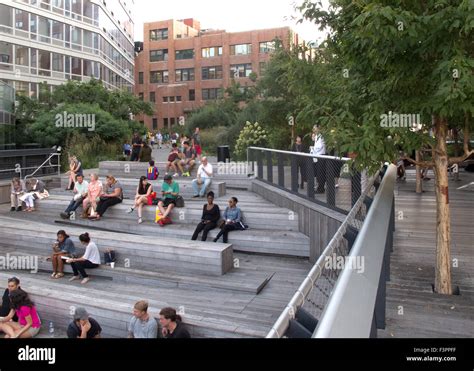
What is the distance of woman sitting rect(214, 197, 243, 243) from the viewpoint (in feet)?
41.0

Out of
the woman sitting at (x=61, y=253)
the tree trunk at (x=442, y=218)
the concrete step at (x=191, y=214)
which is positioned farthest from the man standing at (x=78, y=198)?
the tree trunk at (x=442, y=218)

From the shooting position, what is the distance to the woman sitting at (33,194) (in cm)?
1747

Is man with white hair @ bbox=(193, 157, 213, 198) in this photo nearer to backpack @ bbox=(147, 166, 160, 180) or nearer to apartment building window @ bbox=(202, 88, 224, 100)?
backpack @ bbox=(147, 166, 160, 180)

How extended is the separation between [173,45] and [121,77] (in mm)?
16072

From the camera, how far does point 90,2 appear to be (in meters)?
45.7

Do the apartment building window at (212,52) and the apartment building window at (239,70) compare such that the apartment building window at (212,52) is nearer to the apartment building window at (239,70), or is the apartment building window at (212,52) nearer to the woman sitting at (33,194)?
the apartment building window at (239,70)

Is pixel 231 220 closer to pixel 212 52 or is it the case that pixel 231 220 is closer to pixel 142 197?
pixel 142 197

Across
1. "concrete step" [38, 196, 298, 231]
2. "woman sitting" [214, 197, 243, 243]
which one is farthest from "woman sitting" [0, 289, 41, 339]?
"concrete step" [38, 196, 298, 231]

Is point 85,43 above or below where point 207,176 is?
above

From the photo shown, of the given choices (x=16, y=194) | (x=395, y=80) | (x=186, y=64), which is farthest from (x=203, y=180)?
(x=186, y=64)

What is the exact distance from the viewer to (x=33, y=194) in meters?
17.8

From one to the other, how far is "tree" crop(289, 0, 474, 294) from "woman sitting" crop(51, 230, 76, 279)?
766 cm

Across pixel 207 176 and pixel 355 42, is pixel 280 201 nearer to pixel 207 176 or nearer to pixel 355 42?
pixel 207 176

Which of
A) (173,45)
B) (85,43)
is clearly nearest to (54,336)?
(85,43)
